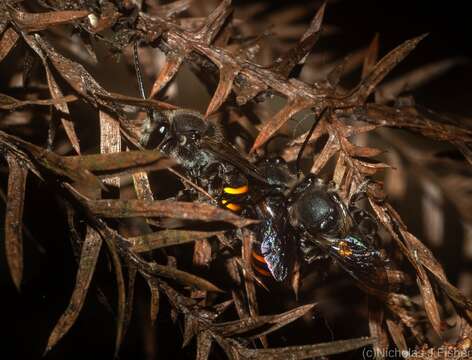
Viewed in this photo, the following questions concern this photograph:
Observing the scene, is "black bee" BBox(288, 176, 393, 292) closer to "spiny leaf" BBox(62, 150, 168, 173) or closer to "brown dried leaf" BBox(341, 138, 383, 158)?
"brown dried leaf" BBox(341, 138, 383, 158)

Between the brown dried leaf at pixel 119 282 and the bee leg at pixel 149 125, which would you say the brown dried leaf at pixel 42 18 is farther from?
the brown dried leaf at pixel 119 282

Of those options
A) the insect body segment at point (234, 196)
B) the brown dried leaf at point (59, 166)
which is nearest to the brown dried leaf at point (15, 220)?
the brown dried leaf at point (59, 166)

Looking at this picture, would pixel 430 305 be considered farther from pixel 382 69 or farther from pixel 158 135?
pixel 158 135

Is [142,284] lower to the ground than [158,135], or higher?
lower

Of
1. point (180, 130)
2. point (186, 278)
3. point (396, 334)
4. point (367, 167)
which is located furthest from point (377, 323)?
point (180, 130)

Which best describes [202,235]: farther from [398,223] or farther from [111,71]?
[111,71]

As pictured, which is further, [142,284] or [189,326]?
[142,284]
